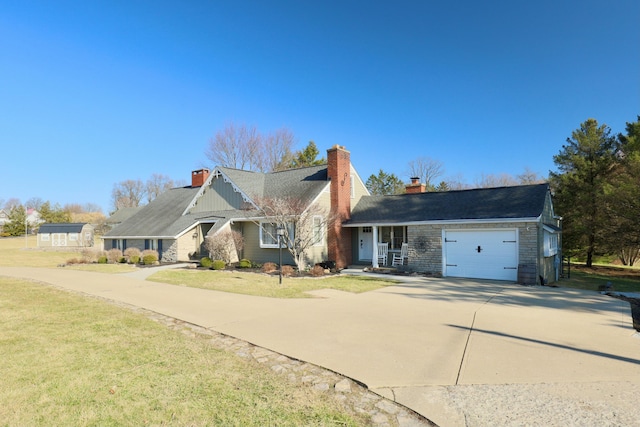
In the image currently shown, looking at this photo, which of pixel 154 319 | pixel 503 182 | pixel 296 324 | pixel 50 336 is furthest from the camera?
pixel 503 182

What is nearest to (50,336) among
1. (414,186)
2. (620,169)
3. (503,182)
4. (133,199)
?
(414,186)

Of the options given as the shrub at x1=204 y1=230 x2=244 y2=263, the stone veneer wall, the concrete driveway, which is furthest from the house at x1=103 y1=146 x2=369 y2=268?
the concrete driveway

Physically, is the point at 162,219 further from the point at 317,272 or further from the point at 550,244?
the point at 550,244

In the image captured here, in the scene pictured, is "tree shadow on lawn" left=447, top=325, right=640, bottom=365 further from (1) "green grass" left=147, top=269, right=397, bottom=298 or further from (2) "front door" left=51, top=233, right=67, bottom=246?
(2) "front door" left=51, top=233, right=67, bottom=246

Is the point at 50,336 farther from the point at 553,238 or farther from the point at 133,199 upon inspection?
the point at 133,199

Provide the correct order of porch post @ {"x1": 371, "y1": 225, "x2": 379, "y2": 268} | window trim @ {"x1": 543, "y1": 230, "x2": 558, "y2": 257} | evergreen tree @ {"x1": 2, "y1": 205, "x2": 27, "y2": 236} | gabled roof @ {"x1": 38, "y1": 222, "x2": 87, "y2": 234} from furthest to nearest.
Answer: evergreen tree @ {"x1": 2, "y1": 205, "x2": 27, "y2": 236} → gabled roof @ {"x1": 38, "y1": 222, "x2": 87, "y2": 234} → porch post @ {"x1": 371, "y1": 225, "x2": 379, "y2": 268} → window trim @ {"x1": 543, "y1": 230, "x2": 558, "y2": 257}

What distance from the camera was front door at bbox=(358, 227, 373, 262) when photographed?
1958cm

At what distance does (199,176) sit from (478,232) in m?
21.7

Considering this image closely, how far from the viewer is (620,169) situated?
2236 cm

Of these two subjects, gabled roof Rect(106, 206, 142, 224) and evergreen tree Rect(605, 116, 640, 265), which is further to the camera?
gabled roof Rect(106, 206, 142, 224)

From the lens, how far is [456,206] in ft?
53.8

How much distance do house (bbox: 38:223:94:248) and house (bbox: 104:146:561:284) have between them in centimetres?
1985

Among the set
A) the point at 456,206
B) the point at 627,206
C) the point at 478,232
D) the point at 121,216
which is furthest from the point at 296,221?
the point at 121,216

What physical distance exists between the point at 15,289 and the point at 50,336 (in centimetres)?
751
